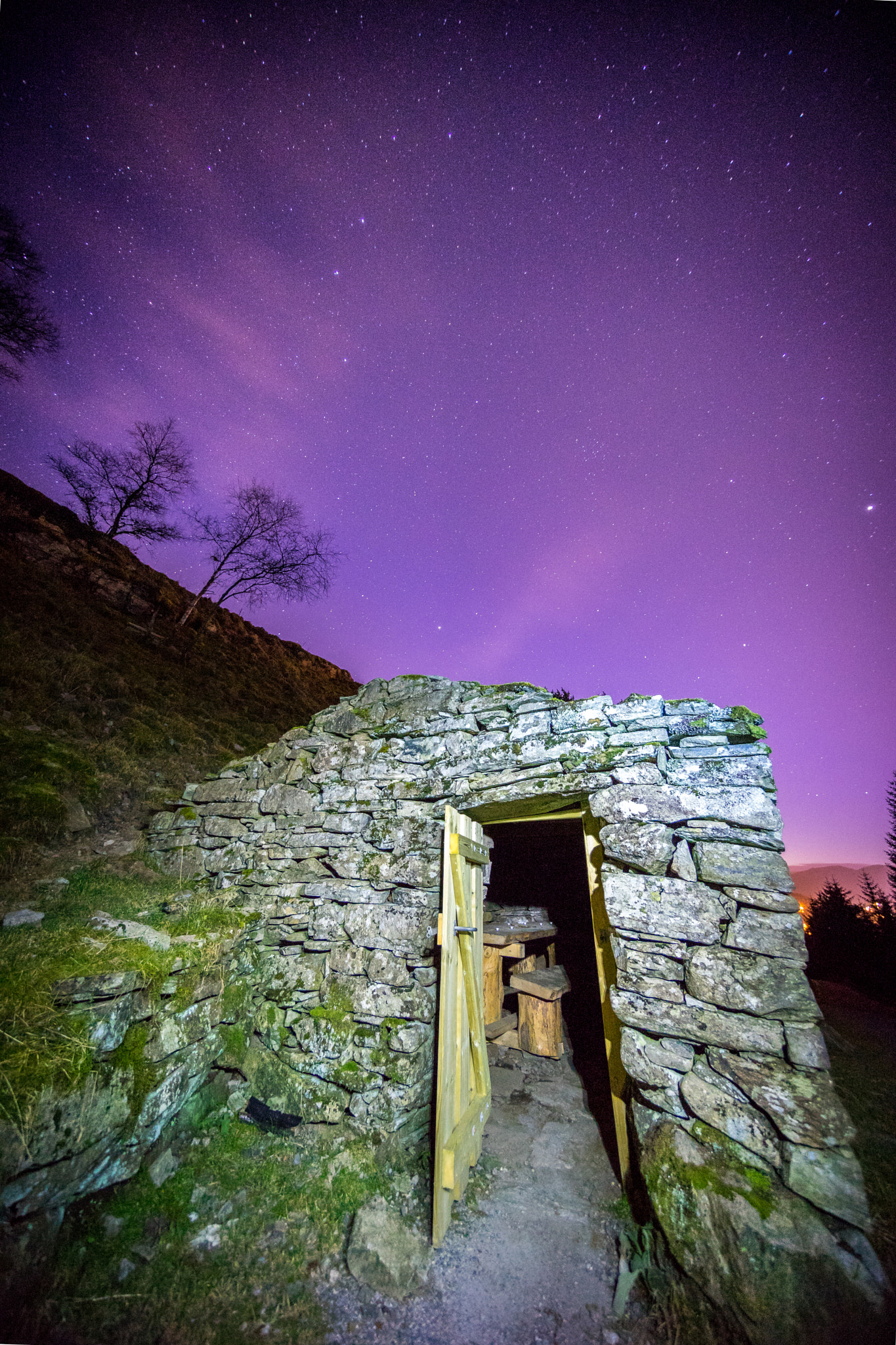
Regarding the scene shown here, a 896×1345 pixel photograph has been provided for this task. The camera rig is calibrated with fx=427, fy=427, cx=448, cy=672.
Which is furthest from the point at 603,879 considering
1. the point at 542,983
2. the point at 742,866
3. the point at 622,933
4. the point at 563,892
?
the point at 563,892

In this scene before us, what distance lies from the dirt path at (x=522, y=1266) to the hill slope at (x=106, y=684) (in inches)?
184

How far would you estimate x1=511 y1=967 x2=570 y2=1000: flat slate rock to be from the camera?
499 centimetres

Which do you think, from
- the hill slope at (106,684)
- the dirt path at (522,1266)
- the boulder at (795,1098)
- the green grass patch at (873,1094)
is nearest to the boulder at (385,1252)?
the dirt path at (522,1266)

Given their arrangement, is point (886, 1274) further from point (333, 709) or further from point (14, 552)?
point (14, 552)

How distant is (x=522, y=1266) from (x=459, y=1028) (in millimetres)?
1192

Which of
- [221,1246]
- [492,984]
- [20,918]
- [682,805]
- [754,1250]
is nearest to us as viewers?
[754,1250]

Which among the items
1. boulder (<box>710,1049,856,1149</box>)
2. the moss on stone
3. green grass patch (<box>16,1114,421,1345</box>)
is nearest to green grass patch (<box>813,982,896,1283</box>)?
boulder (<box>710,1049,856,1149</box>)

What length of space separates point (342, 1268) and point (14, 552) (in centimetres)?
1542

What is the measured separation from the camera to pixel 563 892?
762 centimetres

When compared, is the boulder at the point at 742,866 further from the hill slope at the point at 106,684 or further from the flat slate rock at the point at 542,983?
the hill slope at the point at 106,684

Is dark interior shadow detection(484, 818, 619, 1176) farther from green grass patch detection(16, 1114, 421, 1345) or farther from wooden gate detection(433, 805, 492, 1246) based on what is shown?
green grass patch detection(16, 1114, 421, 1345)

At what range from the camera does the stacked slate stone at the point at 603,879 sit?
102 inches

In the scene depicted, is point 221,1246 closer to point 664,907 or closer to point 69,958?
point 69,958

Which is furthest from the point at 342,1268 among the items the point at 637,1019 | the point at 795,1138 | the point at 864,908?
the point at 864,908
